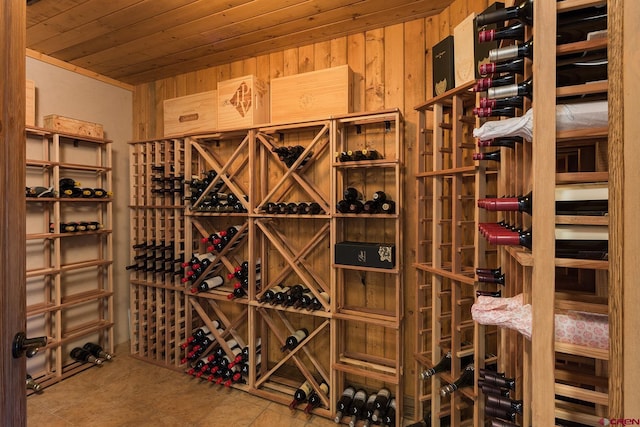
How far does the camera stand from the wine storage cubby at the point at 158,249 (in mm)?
2637

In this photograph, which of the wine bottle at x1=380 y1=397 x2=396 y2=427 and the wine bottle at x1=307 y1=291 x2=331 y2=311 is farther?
the wine bottle at x1=307 y1=291 x2=331 y2=311

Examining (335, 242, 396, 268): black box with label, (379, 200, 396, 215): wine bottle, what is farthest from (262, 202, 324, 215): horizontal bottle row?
(379, 200, 396, 215): wine bottle

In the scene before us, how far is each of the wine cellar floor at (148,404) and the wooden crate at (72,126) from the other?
83.4 inches

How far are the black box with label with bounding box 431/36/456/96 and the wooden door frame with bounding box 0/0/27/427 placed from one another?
1797 mm

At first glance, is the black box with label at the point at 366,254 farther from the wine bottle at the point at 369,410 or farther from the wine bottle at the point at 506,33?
the wine bottle at the point at 506,33

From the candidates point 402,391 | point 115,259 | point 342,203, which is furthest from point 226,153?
point 402,391

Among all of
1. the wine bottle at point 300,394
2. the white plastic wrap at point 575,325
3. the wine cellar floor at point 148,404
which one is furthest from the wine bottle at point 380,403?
the white plastic wrap at point 575,325

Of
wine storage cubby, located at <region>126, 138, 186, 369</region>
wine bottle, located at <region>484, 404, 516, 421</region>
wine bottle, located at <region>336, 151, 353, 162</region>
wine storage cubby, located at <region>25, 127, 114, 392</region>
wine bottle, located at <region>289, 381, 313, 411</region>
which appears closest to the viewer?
wine bottle, located at <region>484, 404, 516, 421</region>

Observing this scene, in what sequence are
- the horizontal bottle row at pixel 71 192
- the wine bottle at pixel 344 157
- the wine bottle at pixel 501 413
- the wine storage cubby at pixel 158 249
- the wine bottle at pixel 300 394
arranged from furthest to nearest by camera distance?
the wine storage cubby at pixel 158 249 → the horizontal bottle row at pixel 71 192 → the wine bottle at pixel 300 394 → the wine bottle at pixel 344 157 → the wine bottle at pixel 501 413

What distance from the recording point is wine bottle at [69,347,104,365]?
8.42ft

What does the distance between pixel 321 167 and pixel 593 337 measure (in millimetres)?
1845

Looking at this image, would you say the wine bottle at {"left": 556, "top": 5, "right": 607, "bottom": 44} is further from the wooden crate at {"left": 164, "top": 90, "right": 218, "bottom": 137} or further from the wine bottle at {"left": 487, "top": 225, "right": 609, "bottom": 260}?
the wooden crate at {"left": 164, "top": 90, "right": 218, "bottom": 137}

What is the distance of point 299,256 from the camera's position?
86.3 inches

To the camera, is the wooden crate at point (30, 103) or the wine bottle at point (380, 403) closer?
the wine bottle at point (380, 403)
